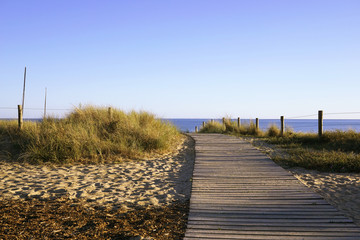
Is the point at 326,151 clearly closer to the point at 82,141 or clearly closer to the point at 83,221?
the point at 82,141

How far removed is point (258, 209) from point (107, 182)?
3.14 meters

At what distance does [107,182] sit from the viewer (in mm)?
5930

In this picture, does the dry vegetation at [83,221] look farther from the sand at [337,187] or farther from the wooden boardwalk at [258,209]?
the sand at [337,187]

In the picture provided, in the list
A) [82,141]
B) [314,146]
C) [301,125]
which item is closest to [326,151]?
[314,146]

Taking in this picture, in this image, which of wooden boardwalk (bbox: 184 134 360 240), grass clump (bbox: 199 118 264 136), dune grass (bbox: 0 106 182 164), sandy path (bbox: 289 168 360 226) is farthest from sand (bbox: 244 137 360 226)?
grass clump (bbox: 199 118 264 136)

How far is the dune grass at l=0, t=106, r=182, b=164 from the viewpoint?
8.15 meters

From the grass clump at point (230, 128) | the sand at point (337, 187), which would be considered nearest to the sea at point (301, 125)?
the grass clump at point (230, 128)

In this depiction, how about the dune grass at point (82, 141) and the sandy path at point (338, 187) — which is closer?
the sandy path at point (338, 187)

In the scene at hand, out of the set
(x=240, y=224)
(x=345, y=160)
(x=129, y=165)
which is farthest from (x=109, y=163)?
(x=345, y=160)

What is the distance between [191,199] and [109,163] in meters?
3.84

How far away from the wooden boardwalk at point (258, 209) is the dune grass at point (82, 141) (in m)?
3.05

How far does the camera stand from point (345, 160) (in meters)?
7.14

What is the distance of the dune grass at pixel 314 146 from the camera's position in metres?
7.05

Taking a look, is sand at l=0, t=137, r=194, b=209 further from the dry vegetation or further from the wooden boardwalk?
the wooden boardwalk
